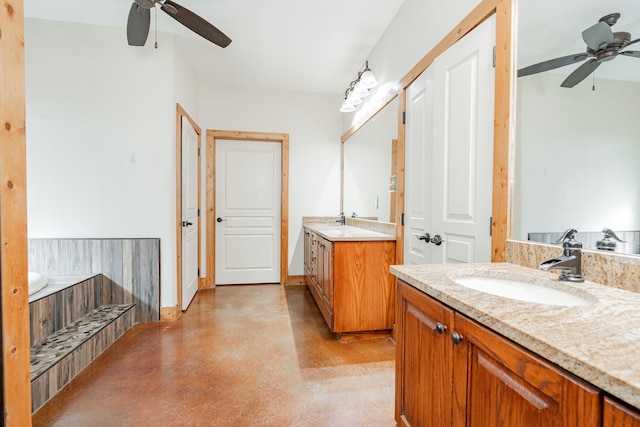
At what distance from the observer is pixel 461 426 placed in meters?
0.84

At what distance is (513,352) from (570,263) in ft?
1.85

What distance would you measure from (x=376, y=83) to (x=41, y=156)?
10.0ft

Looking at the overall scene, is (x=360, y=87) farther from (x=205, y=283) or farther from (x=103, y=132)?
(x=205, y=283)

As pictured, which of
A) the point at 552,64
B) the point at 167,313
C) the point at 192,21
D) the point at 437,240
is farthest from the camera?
the point at 167,313

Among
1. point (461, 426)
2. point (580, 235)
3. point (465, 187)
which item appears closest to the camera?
point (461, 426)

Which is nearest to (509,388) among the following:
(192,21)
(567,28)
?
(567,28)

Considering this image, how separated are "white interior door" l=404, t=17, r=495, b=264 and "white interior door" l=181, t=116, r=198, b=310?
2302 mm

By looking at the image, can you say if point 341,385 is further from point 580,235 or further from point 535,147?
point 535,147

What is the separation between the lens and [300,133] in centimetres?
423

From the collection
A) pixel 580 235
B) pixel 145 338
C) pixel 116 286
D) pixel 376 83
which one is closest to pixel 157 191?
pixel 116 286

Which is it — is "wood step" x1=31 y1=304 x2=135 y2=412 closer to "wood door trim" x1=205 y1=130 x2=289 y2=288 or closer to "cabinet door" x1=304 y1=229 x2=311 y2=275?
"wood door trim" x1=205 y1=130 x2=289 y2=288

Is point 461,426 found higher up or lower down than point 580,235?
lower down

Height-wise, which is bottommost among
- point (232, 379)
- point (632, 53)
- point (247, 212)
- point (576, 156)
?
point (232, 379)

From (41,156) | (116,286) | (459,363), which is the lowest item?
(116,286)
